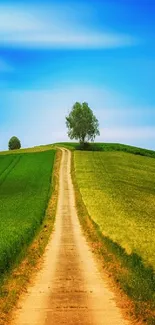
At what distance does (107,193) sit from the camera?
188ft

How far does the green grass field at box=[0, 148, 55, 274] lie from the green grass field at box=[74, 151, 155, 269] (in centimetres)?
536

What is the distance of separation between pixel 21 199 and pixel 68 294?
36059 mm

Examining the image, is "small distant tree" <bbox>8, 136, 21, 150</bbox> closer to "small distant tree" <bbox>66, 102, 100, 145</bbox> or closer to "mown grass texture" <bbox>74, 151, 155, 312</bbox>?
"small distant tree" <bbox>66, 102, 100, 145</bbox>

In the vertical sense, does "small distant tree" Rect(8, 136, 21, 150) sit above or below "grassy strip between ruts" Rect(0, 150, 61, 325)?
above

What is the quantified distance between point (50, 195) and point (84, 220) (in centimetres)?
1695

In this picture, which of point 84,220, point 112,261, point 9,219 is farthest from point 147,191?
point 112,261

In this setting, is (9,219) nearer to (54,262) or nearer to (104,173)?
(54,262)

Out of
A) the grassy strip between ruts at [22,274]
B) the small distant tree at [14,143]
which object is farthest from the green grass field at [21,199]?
the small distant tree at [14,143]

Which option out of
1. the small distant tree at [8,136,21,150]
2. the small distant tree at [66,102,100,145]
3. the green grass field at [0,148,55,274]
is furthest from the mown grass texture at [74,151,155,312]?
the small distant tree at [8,136,21,150]

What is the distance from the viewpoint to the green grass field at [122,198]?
30125 millimetres

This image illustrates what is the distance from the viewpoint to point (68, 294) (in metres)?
18.3

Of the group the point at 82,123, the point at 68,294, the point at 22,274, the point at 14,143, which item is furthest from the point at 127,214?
the point at 14,143

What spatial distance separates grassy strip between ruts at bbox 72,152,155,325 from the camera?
15841mm

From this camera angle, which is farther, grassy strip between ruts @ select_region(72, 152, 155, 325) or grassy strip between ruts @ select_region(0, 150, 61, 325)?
grassy strip between ruts @ select_region(0, 150, 61, 325)
